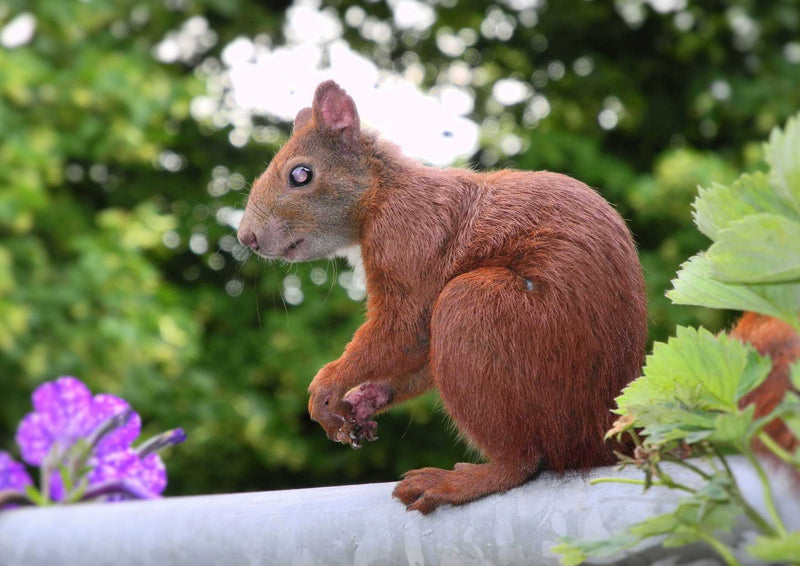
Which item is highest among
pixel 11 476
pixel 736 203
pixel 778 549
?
pixel 736 203

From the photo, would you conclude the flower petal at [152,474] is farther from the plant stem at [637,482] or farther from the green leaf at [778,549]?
the green leaf at [778,549]

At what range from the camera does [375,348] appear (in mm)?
755

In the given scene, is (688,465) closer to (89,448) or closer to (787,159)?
(787,159)

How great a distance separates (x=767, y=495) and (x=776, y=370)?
0.36ft

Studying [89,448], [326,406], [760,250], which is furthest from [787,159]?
[89,448]

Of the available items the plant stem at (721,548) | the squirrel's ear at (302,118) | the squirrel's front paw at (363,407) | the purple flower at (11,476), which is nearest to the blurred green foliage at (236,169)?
the purple flower at (11,476)

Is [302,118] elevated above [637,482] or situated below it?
above

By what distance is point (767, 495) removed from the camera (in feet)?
1.35

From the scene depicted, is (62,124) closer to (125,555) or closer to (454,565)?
(125,555)

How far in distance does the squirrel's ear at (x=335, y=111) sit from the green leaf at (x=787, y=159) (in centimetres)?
53

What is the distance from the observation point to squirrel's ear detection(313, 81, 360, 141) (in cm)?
87

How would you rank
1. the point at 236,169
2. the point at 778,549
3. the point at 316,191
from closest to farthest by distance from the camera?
the point at 778,549, the point at 316,191, the point at 236,169

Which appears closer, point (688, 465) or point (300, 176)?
point (688, 465)

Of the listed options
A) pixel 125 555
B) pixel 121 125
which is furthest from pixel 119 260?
pixel 125 555
